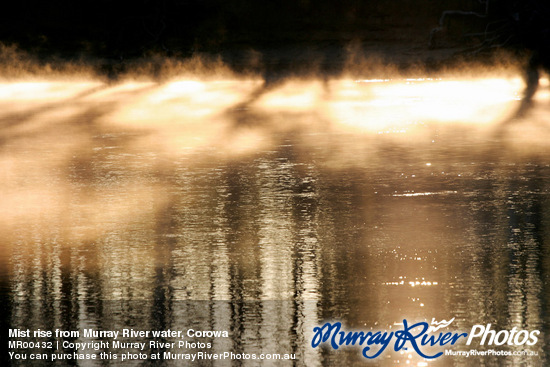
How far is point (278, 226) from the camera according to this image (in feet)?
32.5

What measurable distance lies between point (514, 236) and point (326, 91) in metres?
15.0

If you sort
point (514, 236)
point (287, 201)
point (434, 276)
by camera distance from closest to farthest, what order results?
point (434, 276), point (514, 236), point (287, 201)

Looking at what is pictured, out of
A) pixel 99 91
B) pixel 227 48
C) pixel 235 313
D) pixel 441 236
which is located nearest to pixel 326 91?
pixel 99 91

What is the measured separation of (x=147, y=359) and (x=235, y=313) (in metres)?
1.00

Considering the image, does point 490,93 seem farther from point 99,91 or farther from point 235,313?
point 235,313

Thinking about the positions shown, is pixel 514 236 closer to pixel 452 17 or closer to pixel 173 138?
pixel 173 138

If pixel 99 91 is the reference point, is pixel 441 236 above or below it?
above

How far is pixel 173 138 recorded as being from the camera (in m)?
16.4

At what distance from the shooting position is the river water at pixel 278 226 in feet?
23.2

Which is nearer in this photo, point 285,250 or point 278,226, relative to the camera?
point 285,250

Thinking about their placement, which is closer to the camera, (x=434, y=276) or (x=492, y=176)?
(x=434, y=276)

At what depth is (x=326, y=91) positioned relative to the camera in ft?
79.3

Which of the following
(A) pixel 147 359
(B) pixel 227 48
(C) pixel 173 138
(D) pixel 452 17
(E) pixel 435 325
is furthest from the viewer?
(D) pixel 452 17

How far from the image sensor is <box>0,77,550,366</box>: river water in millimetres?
7074
